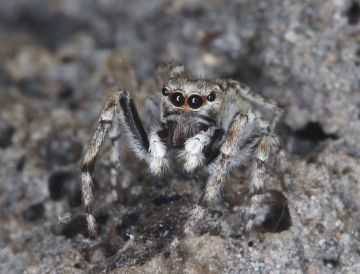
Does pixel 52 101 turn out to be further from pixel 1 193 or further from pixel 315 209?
pixel 315 209

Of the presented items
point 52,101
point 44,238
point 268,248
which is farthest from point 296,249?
point 52,101

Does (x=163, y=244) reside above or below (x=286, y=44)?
below

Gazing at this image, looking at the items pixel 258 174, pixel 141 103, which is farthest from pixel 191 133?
pixel 141 103

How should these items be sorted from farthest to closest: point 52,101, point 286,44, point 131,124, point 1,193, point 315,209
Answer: point 52,101 < point 286,44 < point 1,193 < point 131,124 < point 315,209

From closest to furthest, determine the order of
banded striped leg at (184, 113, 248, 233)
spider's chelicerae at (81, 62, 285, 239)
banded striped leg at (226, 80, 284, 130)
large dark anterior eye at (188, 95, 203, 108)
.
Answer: banded striped leg at (184, 113, 248, 233) < spider's chelicerae at (81, 62, 285, 239) < large dark anterior eye at (188, 95, 203, 108) < banded striped leg at (226, 80, 284, 130)

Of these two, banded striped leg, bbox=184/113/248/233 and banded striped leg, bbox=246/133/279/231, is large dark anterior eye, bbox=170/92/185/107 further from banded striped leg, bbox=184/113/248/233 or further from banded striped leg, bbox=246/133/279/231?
banded striped leg, bbox=246/133/279/231

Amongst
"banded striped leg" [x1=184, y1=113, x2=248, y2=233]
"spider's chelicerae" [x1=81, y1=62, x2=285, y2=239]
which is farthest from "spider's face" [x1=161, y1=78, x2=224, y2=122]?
"banded striped leg" [x1=184, y1=113, x2=248, y2=233]
